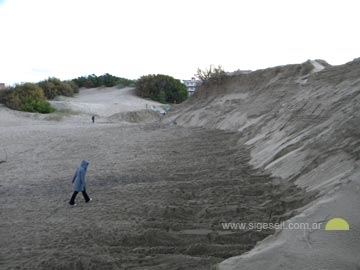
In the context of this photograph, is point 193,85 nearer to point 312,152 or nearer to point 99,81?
point 99,81

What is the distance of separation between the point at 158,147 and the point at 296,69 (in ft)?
24.3

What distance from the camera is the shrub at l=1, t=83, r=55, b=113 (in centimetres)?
3917

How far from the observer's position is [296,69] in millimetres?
16500

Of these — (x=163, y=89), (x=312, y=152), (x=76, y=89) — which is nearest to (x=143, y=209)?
(x=312, y=152)

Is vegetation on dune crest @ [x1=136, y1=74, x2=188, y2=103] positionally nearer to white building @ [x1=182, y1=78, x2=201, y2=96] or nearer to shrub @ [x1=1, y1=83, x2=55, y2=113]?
white building @ [x1=182, y1=78, x2=201, y2=96]

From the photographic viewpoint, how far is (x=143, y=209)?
6020 mm

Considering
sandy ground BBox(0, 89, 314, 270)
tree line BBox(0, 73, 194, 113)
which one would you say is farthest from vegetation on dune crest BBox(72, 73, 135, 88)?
sandy ground BBox(0, 89, 314, 270)

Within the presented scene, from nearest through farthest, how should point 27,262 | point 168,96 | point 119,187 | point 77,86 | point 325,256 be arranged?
1. point 325,256
2. point 27,262
3. point 119,187
4. point 168,96
5. point 77,86

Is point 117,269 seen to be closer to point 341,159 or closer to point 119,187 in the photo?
point 341,159

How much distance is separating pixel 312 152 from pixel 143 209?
8.96 ft

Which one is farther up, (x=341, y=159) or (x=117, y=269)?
(x=341, y=159)

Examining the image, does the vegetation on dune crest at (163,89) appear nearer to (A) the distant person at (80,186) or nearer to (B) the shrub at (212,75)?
(B) the shrub at (212,75)

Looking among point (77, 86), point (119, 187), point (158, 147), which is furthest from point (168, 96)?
point (119, 187)

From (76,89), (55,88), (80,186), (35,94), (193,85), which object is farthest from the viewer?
(193,85)
